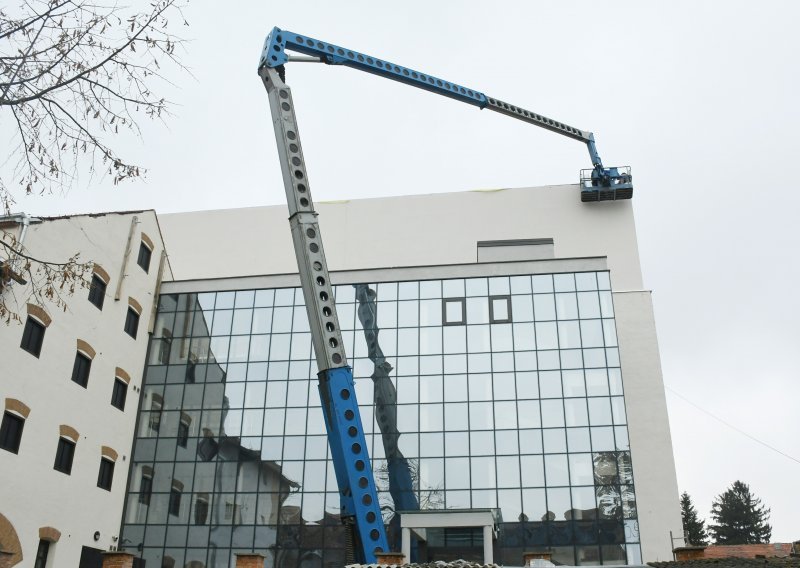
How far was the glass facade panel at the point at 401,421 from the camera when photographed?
2714 centimetres

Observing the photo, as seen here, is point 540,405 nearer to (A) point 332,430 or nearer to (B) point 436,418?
(B) point 436,418

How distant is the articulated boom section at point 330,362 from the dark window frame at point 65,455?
44.7 ft

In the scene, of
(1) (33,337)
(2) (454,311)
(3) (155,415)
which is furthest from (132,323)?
(2) (454,311)

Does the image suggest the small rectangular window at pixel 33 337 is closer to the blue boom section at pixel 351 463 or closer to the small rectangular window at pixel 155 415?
the small rectangular window at pixel 155 415

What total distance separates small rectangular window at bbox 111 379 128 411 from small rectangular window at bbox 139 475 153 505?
9.73 feet

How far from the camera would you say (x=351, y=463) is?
579 inches

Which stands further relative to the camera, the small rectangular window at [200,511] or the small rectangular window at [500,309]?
the small rectangular window at [500,309]

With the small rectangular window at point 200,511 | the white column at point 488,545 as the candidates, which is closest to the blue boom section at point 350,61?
the white column at point 488,545

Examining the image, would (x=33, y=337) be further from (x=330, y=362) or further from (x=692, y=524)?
(x=692, y=524)

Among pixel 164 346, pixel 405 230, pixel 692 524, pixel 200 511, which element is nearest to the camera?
pixel 200 511

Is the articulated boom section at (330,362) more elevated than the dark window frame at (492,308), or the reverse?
the dark window frame at (492,308)

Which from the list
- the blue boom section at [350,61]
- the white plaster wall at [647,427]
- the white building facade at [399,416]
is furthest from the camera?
the white plaster wall at [647,427]

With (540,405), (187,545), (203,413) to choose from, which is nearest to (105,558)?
(187,545)

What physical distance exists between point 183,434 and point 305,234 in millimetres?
16630
